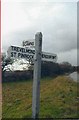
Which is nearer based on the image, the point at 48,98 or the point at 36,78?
the point at 36,78

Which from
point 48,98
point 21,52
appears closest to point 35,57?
point 21,52

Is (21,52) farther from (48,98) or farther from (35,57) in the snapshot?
(48,98)

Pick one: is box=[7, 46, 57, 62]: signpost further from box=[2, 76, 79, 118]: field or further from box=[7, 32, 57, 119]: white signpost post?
box=[2, 76, 79, 118]: field

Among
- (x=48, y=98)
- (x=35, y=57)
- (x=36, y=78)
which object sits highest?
(x=35, y=57)

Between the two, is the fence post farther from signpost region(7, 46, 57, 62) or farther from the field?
the field

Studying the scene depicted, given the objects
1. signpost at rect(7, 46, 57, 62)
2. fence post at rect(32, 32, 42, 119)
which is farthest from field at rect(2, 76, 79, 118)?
signpost at rect(7, 46, 57, 62)

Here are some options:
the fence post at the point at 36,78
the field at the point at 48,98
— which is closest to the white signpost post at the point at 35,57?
the fence post at the point at 36,78

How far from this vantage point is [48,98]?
6.48 meters

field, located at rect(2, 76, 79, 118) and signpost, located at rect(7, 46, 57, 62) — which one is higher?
signpost, located at rect(7, 46, 57, 62)

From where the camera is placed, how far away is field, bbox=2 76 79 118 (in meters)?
5.74

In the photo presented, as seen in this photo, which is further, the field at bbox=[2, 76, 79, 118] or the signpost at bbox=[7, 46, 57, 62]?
the field at bbox=[2, 76, 79, 118]

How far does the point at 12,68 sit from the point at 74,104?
59.4 inches

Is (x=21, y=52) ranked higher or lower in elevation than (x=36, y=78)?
higher

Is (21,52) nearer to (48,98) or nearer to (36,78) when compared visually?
(36,78)
